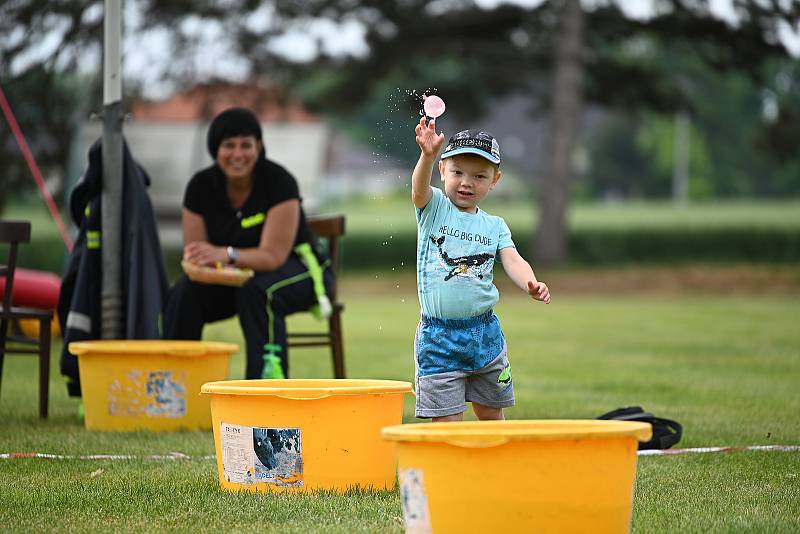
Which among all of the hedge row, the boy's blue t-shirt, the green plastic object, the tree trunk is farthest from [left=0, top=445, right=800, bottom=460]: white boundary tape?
the hedge row

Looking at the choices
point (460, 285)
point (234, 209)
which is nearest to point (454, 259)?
point (460, 285)

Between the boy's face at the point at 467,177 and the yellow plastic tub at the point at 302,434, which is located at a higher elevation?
the boy's face at the point at 467,177

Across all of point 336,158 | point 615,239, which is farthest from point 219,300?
point 336,158

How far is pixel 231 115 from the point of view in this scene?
6.56 metres

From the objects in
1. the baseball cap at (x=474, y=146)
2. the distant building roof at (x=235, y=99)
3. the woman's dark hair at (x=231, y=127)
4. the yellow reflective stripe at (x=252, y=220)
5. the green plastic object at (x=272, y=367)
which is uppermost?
the distant building roof at (x=235, y=99)

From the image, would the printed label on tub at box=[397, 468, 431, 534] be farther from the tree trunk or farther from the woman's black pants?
the tree trunk

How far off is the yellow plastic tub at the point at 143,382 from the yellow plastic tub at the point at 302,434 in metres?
1.65

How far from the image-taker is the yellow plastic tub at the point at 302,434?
13.4 ft

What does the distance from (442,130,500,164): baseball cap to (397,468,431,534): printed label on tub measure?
1377 mm

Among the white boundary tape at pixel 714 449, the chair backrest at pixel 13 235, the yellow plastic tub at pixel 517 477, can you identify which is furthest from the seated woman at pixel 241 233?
the yellow plastic tub at pixel 517 477

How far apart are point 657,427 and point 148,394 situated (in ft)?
7.49

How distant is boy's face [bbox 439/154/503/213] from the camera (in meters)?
4.47

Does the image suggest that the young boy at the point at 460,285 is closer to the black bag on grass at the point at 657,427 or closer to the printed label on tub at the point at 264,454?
the printed label on tub at the point at 264,454

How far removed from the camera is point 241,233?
6625 mm
